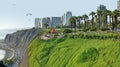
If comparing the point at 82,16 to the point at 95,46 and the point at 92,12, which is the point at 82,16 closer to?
the point at 92,12

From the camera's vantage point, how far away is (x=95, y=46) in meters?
90.0

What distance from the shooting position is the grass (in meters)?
78.9

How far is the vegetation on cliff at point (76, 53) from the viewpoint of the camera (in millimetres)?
79000

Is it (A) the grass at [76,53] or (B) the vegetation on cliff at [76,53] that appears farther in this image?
(B) the vegetation on cliff at [76,53]

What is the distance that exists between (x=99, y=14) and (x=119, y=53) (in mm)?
87306

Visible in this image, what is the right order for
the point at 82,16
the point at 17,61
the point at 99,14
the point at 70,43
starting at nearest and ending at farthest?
the point at 70,43 → the point at 17,61 → the point at 99,14 → the point at 82,16

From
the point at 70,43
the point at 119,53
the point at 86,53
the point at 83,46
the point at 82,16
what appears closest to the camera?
the point at 119,53

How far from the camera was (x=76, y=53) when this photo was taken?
93125 millimetres

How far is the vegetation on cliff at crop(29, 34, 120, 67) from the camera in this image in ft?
259

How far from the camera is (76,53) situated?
306 ft

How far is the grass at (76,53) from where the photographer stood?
78875 mm

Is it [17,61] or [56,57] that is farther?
[17,61]

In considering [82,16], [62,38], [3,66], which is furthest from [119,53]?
[82,16]

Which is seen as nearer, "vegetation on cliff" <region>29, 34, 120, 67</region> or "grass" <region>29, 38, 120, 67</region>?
"grass" <region>29, 38, 120, 67</region>
